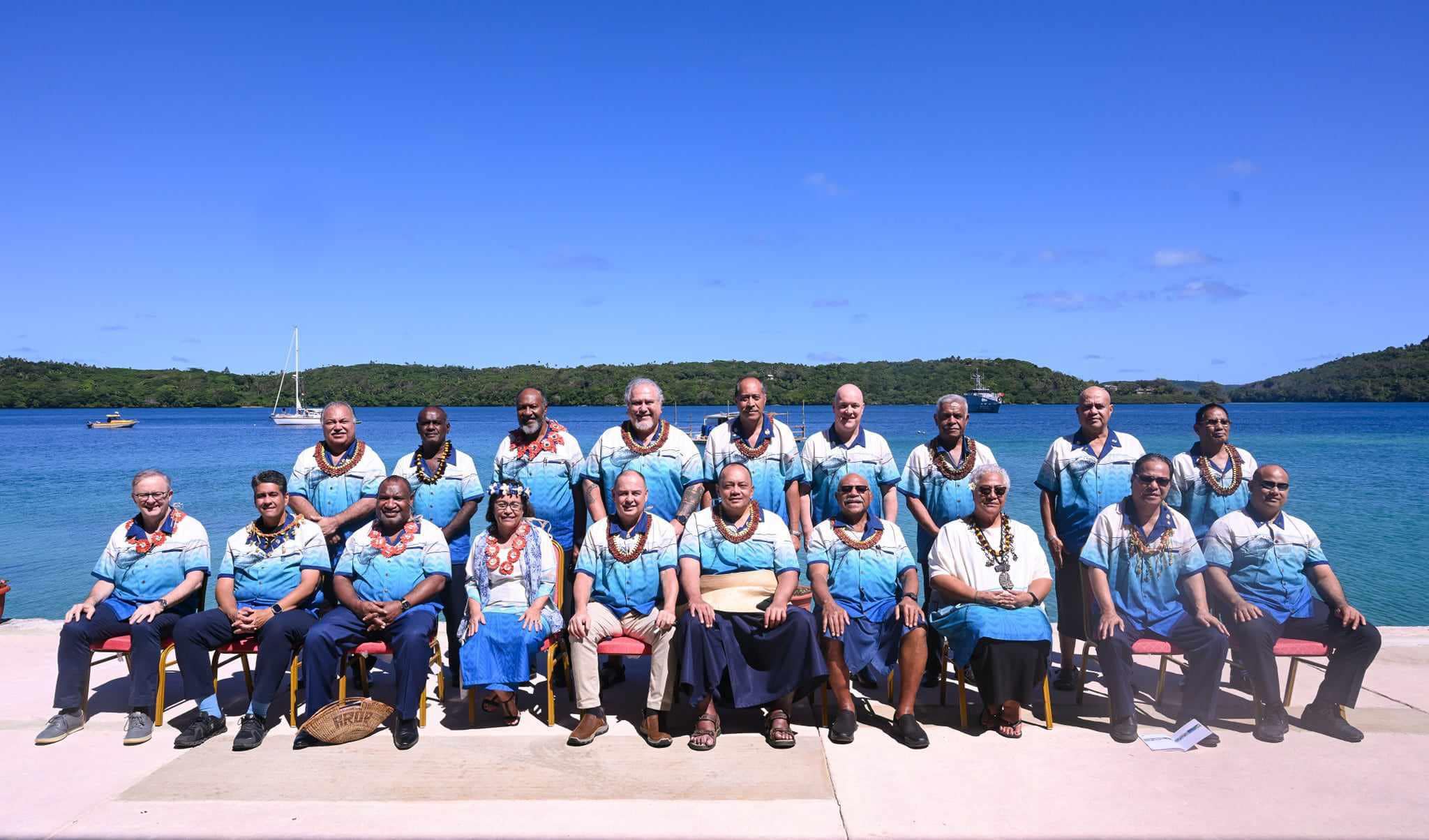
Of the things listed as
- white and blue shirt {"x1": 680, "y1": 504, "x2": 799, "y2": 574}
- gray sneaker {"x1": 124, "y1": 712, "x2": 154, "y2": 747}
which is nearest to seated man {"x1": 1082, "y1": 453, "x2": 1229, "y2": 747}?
white and blue shirt {"x1": 680, "y1": 504, "x2": 799, "y2": 574}

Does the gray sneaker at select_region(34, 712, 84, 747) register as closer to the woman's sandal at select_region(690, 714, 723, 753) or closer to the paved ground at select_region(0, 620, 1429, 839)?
the paved ground at select_region(0, 620, 1429, 839)

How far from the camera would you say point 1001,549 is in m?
4.30

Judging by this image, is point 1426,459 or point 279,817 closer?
point 279,817

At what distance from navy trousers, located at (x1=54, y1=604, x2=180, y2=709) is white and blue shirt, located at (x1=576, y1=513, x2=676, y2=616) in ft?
7.38

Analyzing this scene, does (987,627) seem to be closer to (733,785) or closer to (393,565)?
(733,785)

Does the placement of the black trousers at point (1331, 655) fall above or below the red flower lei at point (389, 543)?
below

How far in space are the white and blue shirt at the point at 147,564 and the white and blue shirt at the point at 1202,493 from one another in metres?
5.52

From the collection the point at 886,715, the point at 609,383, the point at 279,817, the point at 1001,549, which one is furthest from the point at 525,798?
the point at 609,383

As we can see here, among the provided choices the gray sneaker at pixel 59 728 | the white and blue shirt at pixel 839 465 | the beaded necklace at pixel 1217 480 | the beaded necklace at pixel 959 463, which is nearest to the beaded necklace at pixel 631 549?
the white and blue shirt at pixel 839 465

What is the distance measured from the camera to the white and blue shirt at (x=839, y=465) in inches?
195

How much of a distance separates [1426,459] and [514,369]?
8683 cm

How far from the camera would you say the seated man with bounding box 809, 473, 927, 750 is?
164 inches

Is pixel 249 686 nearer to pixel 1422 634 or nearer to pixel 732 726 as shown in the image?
pixel 732 726

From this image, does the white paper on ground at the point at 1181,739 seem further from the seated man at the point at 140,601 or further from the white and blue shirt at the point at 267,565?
the seated man at the point at 140,601
